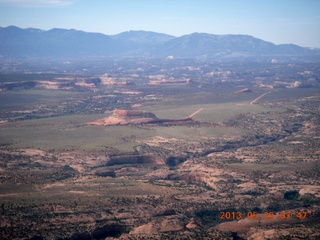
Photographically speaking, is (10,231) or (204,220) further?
(204,220)

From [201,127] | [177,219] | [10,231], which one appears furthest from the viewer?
[201,127]

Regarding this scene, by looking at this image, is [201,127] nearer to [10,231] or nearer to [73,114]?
[73,114]

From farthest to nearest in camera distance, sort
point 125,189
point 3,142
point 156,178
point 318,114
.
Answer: point 318,114
point 3,142
point 156,178
point 125,189

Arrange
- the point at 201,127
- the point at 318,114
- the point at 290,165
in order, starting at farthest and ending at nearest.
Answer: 1. the point at 318,114
2. the point at 201,127
3. the point at 290,165

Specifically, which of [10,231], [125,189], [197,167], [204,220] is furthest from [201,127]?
[10,231]

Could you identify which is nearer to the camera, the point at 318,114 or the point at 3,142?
the point at 3,142

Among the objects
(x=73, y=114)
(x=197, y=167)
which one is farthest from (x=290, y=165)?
(x=73, y=114)

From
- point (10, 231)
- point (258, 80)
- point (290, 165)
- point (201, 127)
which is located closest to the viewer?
point (10, 231)

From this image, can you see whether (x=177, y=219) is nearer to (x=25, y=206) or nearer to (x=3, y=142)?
(x=25, y=206)
